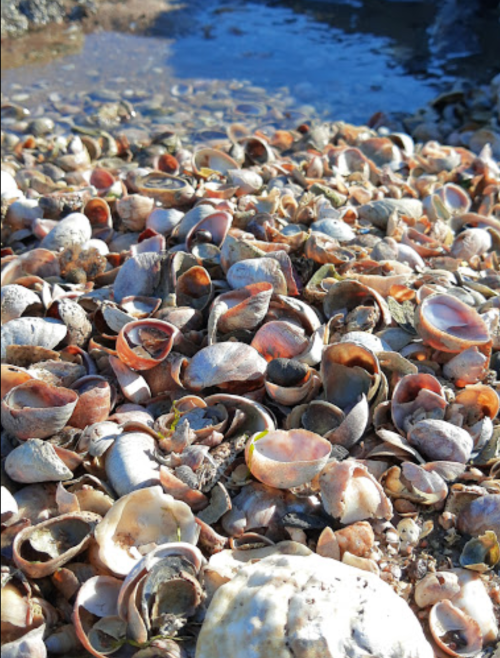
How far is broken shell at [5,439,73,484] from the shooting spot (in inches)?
99.1

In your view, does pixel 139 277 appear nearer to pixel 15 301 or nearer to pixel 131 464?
pixel 15 301

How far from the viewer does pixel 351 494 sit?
8.18 feet

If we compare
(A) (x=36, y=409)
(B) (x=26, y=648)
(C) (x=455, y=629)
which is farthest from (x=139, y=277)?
(C) (x=455, y=629)

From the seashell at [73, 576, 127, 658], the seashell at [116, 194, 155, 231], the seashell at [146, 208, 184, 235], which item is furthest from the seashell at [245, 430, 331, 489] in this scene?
the seashell at [116, 194, 155, 231]

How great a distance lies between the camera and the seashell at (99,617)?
2.08 meters

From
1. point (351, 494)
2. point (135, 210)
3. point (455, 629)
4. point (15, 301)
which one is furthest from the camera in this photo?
point (135, 210)

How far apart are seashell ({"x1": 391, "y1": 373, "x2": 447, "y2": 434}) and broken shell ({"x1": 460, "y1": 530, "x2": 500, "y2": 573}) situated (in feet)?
1.85

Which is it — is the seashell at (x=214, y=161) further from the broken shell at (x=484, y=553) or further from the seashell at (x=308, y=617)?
the seashell at (x=308, y=617)

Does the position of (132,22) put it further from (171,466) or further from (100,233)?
(171,466)

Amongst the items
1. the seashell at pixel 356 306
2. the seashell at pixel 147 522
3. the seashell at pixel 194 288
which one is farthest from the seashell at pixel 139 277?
the seashell at pixel 147 522

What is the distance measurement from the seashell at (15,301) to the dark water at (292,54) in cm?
667

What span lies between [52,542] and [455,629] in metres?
1.47

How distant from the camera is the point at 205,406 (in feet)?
9.50

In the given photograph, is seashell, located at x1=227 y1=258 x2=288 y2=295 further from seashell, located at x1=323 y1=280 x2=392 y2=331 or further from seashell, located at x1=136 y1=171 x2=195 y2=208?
seashell, located at x1=136 y1=171 x2=195 y2=208
